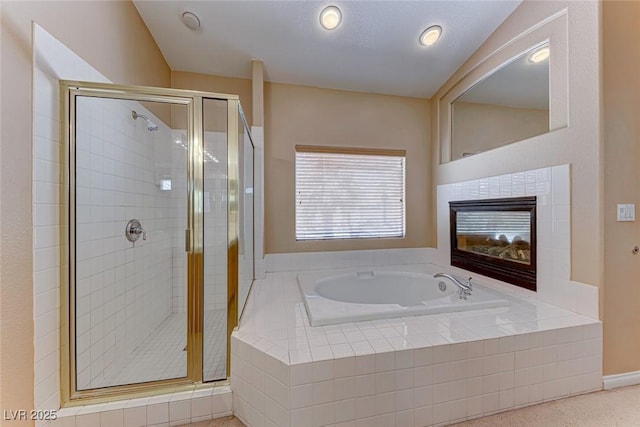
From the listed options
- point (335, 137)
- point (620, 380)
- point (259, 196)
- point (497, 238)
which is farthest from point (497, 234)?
point (259, 196)

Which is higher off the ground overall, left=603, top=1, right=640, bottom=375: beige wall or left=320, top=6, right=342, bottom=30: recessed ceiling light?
left=320, top=6, right=342, bottom=30: recessed ceiling light

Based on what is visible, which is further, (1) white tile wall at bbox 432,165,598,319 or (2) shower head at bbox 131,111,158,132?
(2) shower head at bbox 131,111,158,132

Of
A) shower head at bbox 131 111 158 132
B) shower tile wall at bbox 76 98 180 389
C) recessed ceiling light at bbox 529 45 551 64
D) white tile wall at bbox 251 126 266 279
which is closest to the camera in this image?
shower tile wall at bbox 76 98 180 389

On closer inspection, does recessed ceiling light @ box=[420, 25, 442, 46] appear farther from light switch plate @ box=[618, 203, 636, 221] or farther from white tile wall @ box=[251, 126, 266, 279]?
light switch plate @ box=[618, 203, 636, 221]

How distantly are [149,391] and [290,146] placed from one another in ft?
7.32

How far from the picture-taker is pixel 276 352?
1.27 meters

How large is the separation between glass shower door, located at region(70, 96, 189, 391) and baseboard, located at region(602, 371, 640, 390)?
97.6 inches

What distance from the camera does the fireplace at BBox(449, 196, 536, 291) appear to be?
201 centimetres

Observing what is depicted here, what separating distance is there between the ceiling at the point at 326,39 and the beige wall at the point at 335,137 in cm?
18

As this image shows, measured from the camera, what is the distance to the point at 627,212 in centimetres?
161

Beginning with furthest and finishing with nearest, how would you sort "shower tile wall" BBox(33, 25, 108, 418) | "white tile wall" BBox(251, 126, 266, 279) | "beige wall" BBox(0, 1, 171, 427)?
"white tile wall" BBox(251, 126, 266, 279)
"shower tile wall" BBox(33, 25, 108, 418)
"beige wall" BBox(0, 1, 171, 427)

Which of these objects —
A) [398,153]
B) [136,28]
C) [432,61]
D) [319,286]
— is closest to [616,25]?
[432,61]

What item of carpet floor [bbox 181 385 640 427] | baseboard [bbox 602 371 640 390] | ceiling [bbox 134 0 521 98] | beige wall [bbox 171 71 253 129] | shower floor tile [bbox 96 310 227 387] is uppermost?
ceiling [bbox 134 0 521 98]

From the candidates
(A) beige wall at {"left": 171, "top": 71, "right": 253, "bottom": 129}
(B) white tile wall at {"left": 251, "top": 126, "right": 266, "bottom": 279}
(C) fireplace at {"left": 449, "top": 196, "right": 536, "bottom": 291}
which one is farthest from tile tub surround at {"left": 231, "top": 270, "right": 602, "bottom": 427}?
(A) beige wall at {"left": 171, "top": 71, "right": 253, "bottom": 129}
